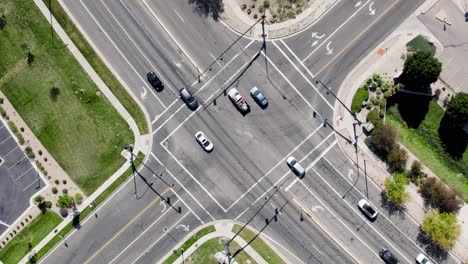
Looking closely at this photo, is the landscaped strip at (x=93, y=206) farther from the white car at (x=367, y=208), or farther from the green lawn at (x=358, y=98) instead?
the white car at (x=367, y=208)

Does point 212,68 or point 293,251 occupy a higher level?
point 212,68

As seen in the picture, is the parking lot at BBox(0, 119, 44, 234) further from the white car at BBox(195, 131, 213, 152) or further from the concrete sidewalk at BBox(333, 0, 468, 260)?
Result: the concrete sidewalk at BBox(333, 0, 468, 260)

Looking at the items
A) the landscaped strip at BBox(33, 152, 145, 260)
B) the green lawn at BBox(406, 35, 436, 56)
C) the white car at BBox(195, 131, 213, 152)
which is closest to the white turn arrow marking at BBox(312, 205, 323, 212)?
the white car at BBox(195, 131, 213, 152)

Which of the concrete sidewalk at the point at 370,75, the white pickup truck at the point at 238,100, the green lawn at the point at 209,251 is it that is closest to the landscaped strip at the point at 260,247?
the green lawn at the point at 209,251

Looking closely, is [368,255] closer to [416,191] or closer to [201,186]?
[416,191]

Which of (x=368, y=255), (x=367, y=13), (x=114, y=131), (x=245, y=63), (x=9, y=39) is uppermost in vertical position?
(x=9, y=39)

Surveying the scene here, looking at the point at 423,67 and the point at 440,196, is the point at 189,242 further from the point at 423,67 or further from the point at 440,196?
the point at 423,67

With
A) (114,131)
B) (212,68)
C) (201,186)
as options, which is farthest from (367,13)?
(114,131)
